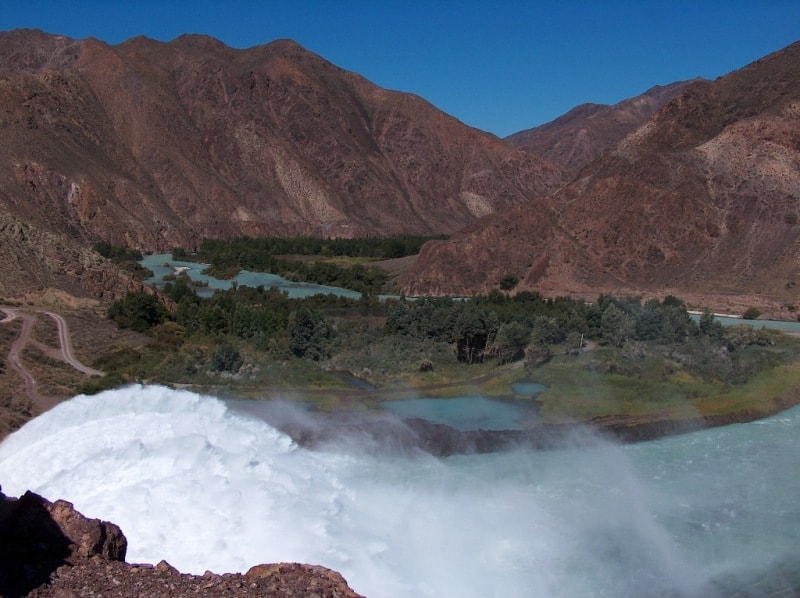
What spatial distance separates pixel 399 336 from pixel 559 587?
97.6ft

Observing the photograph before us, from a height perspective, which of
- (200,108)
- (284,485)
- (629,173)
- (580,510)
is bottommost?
(580,510)

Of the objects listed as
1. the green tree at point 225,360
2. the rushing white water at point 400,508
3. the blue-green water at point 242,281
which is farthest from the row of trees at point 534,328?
the blue-green water at point 242,281

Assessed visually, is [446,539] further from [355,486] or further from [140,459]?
[140,459]

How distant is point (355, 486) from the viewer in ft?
70.7

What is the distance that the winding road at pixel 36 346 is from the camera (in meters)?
30.6

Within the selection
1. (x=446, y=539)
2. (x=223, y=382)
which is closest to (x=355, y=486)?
(x=446, y=539)

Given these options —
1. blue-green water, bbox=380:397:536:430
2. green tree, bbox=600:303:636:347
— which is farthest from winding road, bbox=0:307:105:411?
green tree, bbox=600:303:636:347

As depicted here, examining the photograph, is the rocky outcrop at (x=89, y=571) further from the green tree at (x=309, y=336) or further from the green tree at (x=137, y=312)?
the green tree at (x=137, y=312)

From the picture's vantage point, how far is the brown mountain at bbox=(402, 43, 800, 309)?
73.8 meters

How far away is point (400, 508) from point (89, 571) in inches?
419

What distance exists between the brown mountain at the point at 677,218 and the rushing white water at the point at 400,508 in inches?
1922

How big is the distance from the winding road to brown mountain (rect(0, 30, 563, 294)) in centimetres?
5570

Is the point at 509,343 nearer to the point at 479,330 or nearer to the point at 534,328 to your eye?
the point at 479,330

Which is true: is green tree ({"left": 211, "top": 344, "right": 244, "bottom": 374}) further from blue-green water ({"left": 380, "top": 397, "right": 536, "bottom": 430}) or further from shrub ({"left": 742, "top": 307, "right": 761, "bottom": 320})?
shrub ({"left": 742, "top": 307, "right": 761, "bottom": 320})
